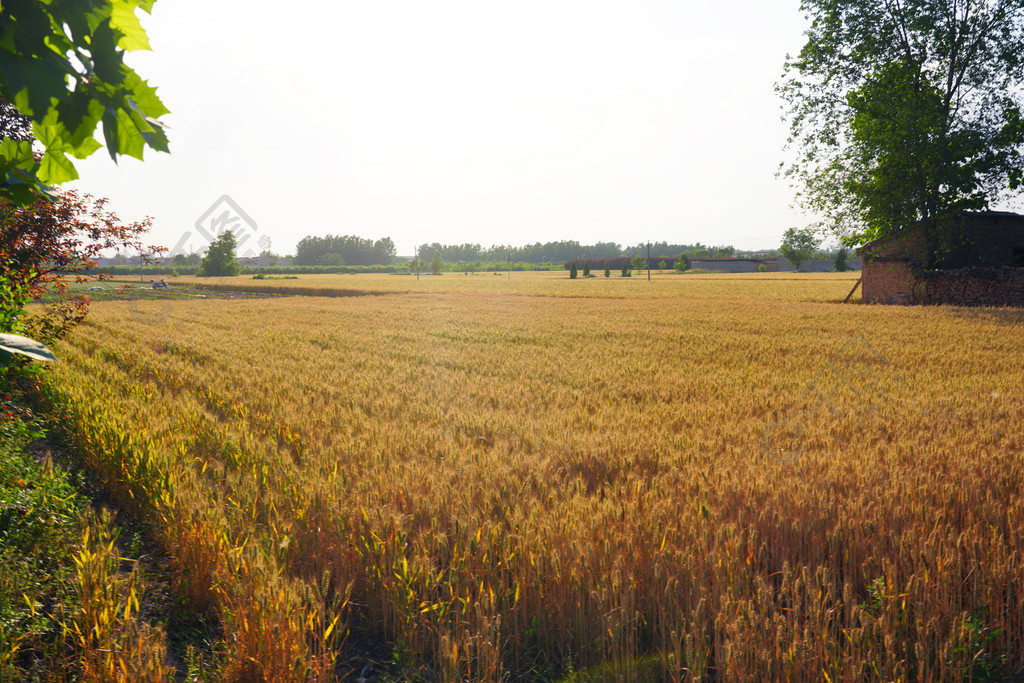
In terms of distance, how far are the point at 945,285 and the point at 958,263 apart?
2567mm

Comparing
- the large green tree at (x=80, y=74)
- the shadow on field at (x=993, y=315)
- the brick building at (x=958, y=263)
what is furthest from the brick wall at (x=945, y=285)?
the large green tree at (x=80, y=74)

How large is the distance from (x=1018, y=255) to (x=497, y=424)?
33.8 m

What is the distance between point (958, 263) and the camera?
27.7 metres

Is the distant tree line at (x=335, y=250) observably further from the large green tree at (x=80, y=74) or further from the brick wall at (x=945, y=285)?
the large green tree at (x=80, y=74)

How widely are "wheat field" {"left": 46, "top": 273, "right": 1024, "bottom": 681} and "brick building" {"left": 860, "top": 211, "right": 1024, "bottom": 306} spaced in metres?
20.8

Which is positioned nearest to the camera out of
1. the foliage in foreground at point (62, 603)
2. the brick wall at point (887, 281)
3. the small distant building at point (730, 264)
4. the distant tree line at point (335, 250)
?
the foliage in foreground at point (62, 603)

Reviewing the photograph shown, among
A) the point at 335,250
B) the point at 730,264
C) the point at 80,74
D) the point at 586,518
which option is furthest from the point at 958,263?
the point at 335,250

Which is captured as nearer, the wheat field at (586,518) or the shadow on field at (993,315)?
the wheat field at (586,518)

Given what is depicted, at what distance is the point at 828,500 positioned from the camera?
399cm

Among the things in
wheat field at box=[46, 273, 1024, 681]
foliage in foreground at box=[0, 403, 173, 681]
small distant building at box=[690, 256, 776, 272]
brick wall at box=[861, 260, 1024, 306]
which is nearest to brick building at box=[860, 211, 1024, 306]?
brick wall at box=[861, 260, 1024, 306]

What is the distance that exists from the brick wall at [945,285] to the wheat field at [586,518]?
2060 cm

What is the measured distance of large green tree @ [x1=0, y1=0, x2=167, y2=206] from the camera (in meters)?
1.27

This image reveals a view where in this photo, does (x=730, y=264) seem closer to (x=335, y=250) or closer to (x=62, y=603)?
(x=335, y=250)

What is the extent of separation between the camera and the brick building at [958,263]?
2477 centimetres
